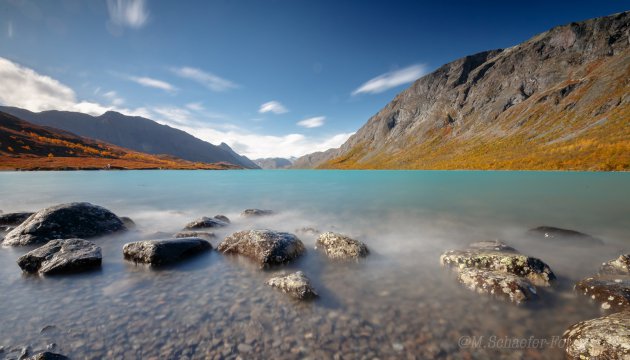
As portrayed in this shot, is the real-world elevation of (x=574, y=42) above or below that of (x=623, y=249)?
above

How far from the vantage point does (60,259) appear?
955cm

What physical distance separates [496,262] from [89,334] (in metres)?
11.9

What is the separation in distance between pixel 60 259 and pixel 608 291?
16.9m

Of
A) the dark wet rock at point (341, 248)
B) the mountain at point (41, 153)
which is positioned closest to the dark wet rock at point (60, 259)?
the dark wet rock at point (341, 248)

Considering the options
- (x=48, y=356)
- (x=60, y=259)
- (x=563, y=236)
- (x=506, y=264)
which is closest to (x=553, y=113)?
(x=563, y=236)

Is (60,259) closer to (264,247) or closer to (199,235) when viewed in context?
(199,235)

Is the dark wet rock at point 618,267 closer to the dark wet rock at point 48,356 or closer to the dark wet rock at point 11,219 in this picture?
the dark wet rock at point 48,356

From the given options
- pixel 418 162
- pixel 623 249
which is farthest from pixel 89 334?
pixel 418 162

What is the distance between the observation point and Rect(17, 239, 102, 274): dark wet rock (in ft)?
30.7

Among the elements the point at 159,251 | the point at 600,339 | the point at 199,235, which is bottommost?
the point at 199,235

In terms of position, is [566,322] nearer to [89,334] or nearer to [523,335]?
[523,335]

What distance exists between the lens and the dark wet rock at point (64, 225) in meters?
12.8

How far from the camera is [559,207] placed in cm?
2403

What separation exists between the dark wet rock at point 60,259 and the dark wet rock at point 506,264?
13141 millimetres
